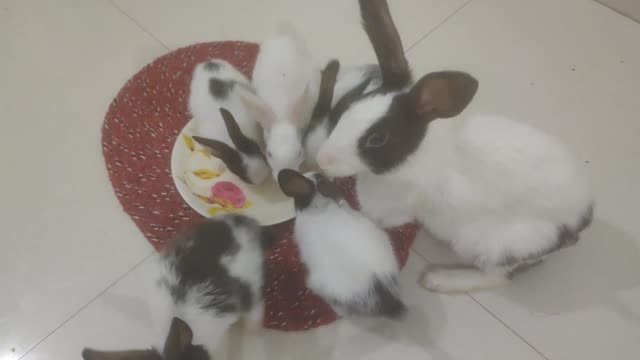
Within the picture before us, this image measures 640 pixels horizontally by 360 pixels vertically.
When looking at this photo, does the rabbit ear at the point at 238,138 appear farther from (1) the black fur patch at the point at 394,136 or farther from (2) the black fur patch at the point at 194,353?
(2) the black fur patch at the point at 194,353

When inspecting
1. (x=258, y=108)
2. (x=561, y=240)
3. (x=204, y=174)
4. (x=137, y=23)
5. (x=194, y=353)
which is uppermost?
(x=137, y=23)

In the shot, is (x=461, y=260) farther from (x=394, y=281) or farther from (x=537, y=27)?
(x=537, y=27)

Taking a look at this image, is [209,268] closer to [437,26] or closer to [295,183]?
[295,183]

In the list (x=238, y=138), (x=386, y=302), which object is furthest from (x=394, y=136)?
(x=238, y=138)

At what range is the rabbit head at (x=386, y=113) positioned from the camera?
0.98m

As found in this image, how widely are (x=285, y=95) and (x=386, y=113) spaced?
1.33 feet

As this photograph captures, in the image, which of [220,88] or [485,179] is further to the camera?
[220,88]

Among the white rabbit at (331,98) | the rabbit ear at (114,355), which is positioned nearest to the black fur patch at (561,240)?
the white rabbit at (331,98)

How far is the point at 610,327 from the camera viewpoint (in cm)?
129

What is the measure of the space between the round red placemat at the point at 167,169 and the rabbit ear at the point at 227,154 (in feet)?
0.50

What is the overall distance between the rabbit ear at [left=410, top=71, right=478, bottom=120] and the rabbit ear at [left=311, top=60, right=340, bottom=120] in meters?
0.34

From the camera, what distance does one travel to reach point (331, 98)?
132cm

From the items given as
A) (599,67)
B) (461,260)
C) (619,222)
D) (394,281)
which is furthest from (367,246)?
(599,67)

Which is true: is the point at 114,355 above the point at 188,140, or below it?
below
